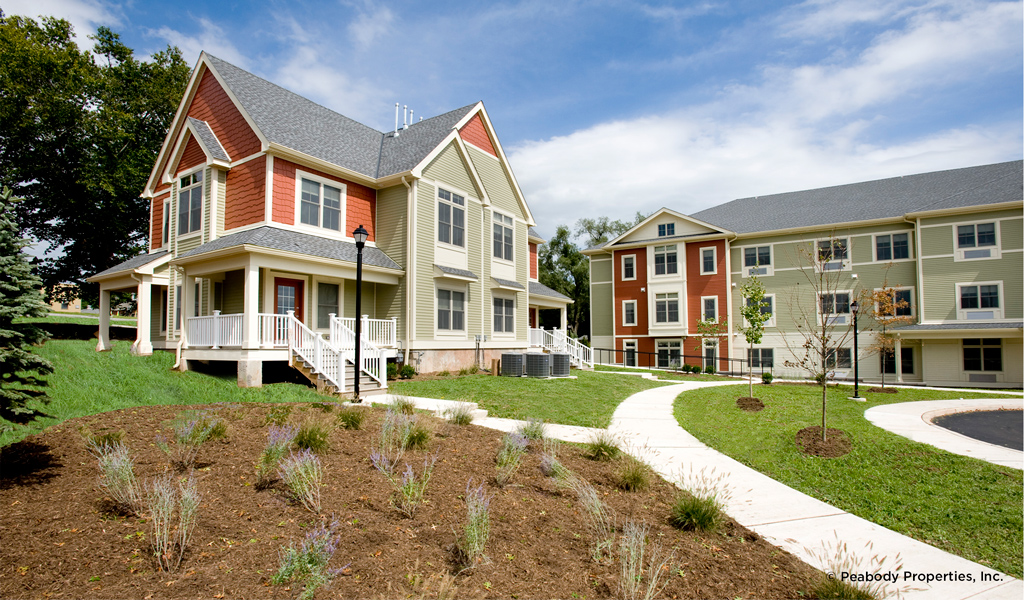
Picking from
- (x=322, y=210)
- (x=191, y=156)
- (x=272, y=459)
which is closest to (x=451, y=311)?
(x=322, y=210)

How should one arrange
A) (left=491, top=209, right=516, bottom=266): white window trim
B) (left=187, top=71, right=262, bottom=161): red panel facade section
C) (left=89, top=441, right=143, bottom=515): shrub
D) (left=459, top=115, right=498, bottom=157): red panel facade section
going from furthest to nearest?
(left=491, top=209, right=516, bottom=266): white window trim → (left=459, top=115, right=498, bottom=157): red panel facade section → (left=187, top=71, right=262, bottom=161): red panel facade section → (left=89, top=441, right=143, bottom=515): shrub

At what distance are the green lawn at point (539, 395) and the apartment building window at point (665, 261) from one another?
1641cm

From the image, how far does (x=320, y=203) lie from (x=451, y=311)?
5726 mm

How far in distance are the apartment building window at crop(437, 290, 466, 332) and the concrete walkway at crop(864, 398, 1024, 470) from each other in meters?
12.6

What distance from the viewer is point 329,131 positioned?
1909 centimetres

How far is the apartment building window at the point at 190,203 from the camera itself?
55.5ft

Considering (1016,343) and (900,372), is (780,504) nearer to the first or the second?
(900,372)

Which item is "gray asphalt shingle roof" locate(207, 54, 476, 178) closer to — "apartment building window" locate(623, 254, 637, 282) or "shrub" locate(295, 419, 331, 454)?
"shrub" locate(295, 419, 331, 454)

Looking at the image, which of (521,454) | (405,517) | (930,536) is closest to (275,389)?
(521,454)

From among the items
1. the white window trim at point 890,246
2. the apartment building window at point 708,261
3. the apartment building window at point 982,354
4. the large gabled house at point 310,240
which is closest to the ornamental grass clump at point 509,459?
the large gabled house at point 310,240

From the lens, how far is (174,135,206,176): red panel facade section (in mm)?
17059

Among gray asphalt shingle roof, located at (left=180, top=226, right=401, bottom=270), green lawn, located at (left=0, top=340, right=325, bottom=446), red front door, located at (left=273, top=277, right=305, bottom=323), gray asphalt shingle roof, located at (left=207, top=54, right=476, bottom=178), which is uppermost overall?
gray asphalt shingle roof, located at (left=207, top=54, right=476, bottom=178)

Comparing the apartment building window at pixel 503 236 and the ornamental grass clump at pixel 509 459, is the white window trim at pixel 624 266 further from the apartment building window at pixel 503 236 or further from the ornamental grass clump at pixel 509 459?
the ornamental grass clump at pixel 509 459

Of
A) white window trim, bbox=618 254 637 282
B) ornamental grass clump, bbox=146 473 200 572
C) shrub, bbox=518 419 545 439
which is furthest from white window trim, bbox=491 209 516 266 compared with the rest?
ornamental grass clump, bbox=146 473 200 572
